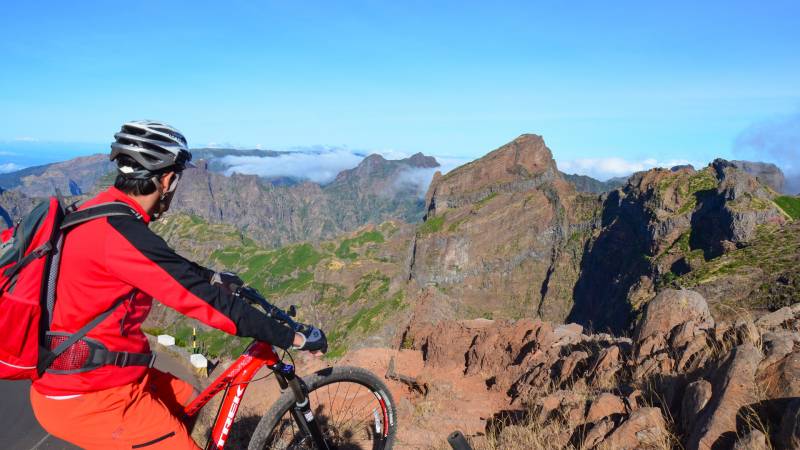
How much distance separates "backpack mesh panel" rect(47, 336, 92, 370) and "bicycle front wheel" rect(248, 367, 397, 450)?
178 cm

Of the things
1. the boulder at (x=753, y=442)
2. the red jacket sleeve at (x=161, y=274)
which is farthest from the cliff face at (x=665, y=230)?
the red jacket sleeve at (x=161, y=274)

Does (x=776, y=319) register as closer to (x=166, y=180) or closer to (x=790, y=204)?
(x=166, y=180)

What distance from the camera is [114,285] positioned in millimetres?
3756

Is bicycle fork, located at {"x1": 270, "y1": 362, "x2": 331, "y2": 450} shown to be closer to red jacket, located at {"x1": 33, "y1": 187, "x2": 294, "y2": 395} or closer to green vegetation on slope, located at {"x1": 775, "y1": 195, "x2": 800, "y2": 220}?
red jacket, located at {"x1": 33, "y1": 187, "x2": 294, "y2": 395}

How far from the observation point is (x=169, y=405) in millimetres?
4930

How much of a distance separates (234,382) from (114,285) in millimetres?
1726

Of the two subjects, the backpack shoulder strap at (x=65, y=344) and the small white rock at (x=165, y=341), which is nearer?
the backpack shoulder strap at (x=65, y=344)

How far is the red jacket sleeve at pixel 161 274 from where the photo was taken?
3.63 m

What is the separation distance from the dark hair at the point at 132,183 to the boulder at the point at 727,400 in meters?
5.78

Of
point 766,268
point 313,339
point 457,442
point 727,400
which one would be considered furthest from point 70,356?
point 766,268

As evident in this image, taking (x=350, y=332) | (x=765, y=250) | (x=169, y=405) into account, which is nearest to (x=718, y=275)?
(x=765, y=250)

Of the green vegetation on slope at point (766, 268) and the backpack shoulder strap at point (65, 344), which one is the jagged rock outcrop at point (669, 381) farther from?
the green vegetation on slope at point (766, 268)

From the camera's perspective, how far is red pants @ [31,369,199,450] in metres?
3.82

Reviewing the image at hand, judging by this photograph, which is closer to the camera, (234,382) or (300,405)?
(234,382)
